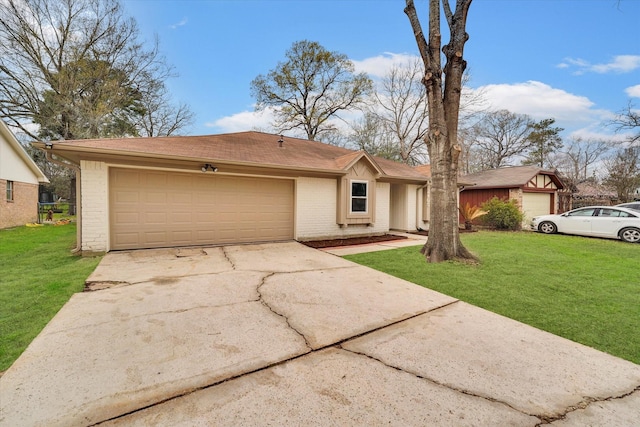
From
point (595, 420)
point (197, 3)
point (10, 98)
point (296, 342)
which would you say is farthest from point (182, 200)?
point (10, 98)

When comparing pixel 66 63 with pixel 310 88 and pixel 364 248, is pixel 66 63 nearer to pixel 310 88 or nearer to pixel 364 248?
pixel 310 88

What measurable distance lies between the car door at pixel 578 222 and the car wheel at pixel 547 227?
0.78ft

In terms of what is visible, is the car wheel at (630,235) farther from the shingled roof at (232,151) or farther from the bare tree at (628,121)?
the bare tree at (628,121)

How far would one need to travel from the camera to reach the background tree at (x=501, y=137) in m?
27.1

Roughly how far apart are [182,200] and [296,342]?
6.09m

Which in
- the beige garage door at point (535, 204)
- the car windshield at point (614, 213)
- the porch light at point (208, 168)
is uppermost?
the porch light at point (208, 168)

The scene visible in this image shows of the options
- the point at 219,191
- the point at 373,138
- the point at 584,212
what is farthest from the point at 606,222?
the point at 373,138

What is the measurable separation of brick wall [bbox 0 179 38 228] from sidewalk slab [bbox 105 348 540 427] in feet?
54.7

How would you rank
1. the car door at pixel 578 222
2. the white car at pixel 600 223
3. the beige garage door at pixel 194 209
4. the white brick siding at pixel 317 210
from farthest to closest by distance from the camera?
the car door at pixel 578 222
the white car at pixel 600 223
the white brick siding at pixel 317 210
the beige garage door at pixel 194 209

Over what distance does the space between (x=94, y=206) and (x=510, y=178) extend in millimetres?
18921

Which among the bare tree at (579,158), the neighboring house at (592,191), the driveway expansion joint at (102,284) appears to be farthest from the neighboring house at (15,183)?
the bare tree at (579,158)

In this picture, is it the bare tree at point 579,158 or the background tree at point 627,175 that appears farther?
the bare tree at point 579,158

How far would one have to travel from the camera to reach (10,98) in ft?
51.8

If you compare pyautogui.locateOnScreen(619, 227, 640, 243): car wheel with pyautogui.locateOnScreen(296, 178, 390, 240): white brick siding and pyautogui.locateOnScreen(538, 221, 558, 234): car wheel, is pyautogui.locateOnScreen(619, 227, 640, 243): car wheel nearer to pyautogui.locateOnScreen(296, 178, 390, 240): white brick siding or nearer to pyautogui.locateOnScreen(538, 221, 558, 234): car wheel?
pyautogui.locateOnScreen(538, 221, 558, 234): car wheel
